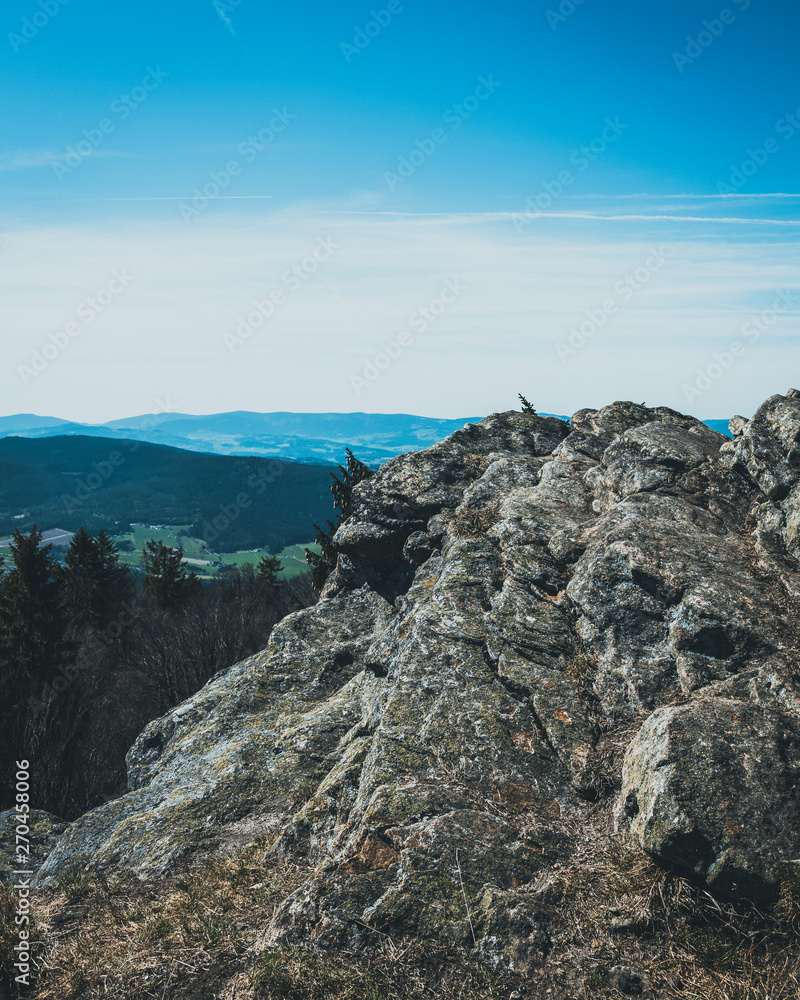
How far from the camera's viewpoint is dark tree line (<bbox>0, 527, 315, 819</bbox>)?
30.6m

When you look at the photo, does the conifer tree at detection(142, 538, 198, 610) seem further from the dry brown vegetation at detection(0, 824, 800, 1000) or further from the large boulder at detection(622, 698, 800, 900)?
the large boulder at detection(622, 698, 800, 900)

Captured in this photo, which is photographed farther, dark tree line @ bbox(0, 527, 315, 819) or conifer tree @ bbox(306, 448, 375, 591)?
dark tree line @ bbox(0, 527, 315, 819)

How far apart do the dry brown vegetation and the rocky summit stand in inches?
5.7

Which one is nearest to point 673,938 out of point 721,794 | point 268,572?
point 721,794

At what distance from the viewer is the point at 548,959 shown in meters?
6.54

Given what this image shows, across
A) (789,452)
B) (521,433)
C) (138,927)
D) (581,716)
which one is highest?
(521,433)

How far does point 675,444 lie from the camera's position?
43.9ft

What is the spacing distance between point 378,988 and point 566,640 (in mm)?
5674

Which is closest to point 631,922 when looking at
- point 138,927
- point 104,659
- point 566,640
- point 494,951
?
point 494,951

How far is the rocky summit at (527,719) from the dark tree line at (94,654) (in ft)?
59.6

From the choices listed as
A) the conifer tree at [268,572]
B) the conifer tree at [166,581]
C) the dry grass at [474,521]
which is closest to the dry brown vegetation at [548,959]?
the dry grass at [474,521]

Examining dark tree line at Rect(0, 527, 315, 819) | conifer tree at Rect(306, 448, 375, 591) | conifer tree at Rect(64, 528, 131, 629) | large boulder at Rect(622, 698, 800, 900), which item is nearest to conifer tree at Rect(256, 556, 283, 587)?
dark tree line at Rect(0, 527, 315, 819)

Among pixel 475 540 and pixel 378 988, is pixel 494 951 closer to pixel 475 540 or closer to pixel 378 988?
pixel 378 988

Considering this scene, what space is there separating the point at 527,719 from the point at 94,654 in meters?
46.8
